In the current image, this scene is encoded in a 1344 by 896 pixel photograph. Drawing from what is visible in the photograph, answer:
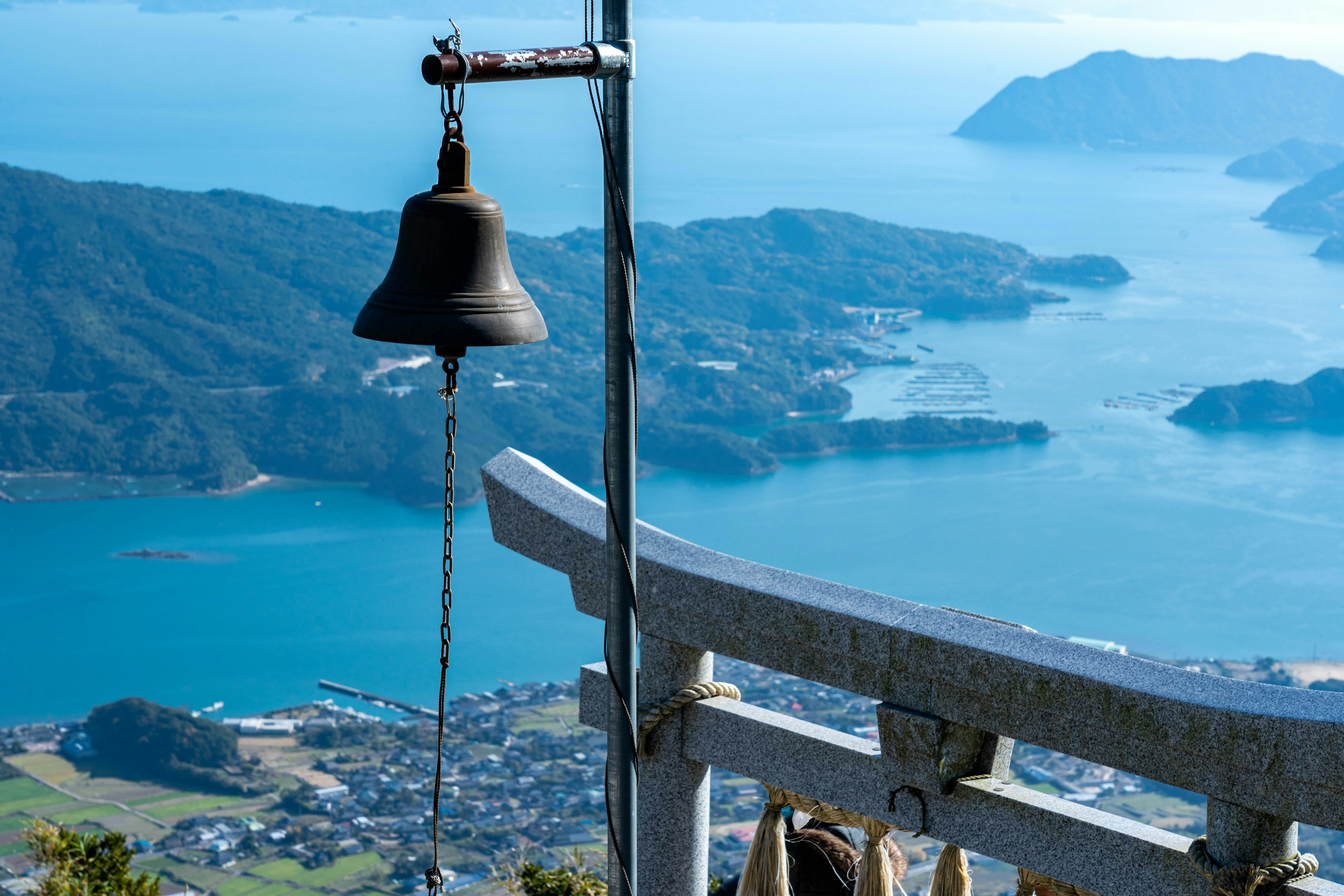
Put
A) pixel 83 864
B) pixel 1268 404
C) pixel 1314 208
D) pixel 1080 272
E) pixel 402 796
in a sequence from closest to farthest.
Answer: pixel 83 864, pixel 402 796, pixel 1268 404, pixel 1080 272, pixel 1314 208

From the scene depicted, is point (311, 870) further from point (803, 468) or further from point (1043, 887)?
point (803, 468)

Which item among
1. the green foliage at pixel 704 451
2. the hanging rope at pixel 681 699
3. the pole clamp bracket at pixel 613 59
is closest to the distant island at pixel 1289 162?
the green foliage at pixel 704 451

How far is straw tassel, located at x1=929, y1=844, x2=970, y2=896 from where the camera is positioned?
191cm

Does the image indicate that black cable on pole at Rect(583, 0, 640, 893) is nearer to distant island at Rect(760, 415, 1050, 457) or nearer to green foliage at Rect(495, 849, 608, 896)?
green foliage at Rect(495, 849, 608, 896)

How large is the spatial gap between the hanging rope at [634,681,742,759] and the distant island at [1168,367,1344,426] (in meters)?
49.6

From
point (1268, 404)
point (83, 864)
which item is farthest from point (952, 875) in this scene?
point (1268, 404)

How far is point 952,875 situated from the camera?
1.92m

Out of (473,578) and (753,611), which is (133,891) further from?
(473,578)

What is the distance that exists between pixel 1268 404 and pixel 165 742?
40.9 metres

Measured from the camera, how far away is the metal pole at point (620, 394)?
4.69 feet

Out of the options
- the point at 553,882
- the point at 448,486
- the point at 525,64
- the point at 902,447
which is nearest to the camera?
the point at 525,64

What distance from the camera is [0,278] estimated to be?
53031mm

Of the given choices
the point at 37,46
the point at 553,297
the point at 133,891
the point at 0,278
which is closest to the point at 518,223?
the point at 553,297

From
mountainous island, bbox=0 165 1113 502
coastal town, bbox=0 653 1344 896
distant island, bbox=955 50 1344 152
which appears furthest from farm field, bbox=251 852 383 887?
distant island, bbox=955 50 1344 152
